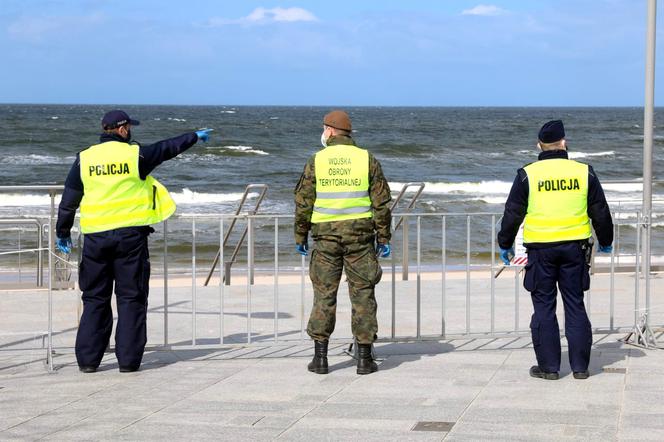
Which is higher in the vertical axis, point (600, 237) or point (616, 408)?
point (600, 237)

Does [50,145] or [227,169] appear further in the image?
[50,145]

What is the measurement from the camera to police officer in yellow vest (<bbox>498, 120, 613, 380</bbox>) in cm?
695

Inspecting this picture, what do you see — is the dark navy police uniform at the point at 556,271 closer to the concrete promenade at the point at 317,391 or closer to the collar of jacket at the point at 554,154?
the collar of jacket at the point at 554,154

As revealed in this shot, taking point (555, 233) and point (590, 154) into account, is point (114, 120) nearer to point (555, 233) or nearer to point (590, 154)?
point (555, 233)

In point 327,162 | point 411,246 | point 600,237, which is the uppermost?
point 327,162

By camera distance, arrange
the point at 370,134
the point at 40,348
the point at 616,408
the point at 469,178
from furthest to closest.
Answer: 1. the point at 370,134
2. the point at 469,178
3. the point at 40,348
4. the point at 616,408

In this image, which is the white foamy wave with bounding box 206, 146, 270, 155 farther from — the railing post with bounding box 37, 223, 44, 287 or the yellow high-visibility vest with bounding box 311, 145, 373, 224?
the yellow high-visibility vest with bounding box 311, 145, 373, 224

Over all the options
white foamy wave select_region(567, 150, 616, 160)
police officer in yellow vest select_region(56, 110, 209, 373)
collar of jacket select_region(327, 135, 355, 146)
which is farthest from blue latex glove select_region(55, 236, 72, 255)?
white foamy wave select_region(567, 150, 616, 160)

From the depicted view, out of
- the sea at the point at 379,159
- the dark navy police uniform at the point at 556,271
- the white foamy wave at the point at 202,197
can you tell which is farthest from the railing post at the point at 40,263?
the white foamy wave at the point at 202,197

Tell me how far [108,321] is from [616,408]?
3.21 metres

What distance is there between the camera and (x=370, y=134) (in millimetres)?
71938

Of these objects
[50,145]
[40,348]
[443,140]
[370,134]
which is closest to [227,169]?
[50,145]

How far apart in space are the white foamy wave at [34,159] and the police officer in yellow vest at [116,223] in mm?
38098

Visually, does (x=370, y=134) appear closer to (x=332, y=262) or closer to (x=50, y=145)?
(x=50, y=145)
